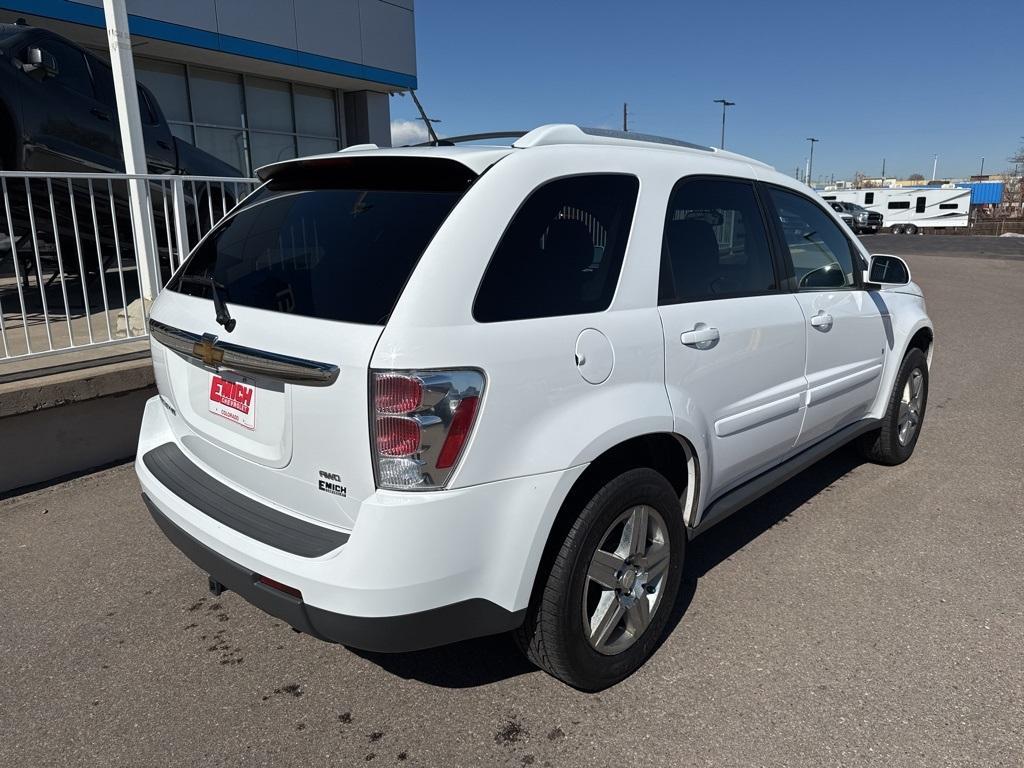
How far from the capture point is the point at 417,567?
1.99m

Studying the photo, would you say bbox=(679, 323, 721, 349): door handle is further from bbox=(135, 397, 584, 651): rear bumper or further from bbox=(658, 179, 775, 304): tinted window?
bbox=(135, 397, 584, 651): rear bumper

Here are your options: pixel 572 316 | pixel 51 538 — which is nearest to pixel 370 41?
pixel 51 538

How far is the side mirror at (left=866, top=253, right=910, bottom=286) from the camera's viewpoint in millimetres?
4082

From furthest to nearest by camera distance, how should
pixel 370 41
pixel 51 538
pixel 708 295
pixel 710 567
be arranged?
pixel 370 41
pixel 51 538
pixel 710 567
pixel 708 295

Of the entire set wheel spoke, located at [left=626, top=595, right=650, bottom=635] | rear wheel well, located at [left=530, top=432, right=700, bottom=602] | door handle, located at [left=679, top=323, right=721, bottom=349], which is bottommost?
wheel spoke, located at [left=626, top=595, right=650, bottom=635]

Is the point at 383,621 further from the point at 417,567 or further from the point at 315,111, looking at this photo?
the point at 315,111

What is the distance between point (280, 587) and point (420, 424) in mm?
664

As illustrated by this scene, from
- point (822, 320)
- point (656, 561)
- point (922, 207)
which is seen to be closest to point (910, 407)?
point (822, 320)

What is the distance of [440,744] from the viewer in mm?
2352

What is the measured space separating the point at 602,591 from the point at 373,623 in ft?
2.81

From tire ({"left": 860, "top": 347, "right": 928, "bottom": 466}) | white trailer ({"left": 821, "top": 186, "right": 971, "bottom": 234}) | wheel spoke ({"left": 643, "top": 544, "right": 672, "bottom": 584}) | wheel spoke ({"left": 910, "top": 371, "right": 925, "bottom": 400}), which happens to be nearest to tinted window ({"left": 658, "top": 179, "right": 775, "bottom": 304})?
wheel spoke ({"left": 643, "top": 544, "right": 672, "bottom": 584})

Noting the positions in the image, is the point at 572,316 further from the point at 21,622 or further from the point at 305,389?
the point at 21,622

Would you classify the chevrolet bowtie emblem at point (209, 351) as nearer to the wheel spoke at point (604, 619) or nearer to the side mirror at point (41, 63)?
the wheel spoke at point (604, 619)

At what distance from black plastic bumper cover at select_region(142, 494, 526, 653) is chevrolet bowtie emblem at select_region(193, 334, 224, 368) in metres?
0.60
